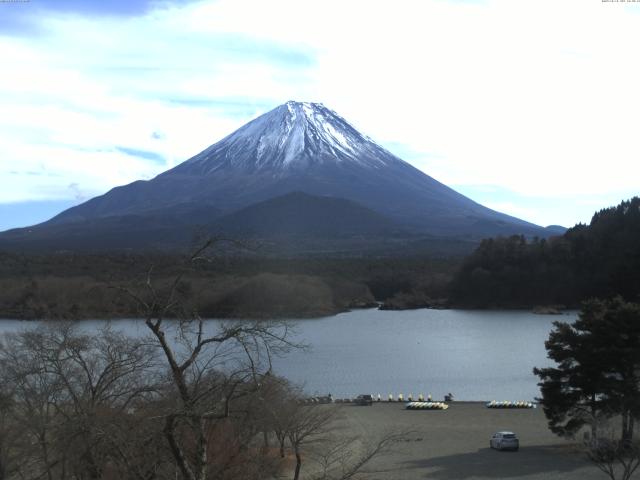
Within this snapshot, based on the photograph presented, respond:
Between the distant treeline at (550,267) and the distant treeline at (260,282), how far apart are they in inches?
168

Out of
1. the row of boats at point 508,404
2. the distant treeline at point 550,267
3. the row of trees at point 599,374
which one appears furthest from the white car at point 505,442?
the distant treeline at point 550,267

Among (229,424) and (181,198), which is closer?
(229,424)

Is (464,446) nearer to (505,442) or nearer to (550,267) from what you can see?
(505,442)

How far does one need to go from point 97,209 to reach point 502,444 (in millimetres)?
95108

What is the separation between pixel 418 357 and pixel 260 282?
48.6 feet

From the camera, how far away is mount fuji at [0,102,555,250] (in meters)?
80.1

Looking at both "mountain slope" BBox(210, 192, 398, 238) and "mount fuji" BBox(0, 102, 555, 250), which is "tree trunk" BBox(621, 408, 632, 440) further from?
"mountain slope" BBox(210, 192, 398, 238)

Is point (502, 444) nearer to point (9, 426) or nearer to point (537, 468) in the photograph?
point (537, 468)

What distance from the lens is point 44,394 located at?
27.3 ft

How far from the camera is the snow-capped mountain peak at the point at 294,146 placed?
106 metres

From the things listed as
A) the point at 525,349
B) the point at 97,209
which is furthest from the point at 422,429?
the point at 97,209

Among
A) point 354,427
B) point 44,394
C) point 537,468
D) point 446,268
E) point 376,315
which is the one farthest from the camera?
point 446,268

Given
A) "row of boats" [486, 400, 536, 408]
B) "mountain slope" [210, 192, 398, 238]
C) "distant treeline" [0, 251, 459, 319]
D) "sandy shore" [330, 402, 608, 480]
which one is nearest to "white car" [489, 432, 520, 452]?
"sandy shore" [330, 402, 608, 480]

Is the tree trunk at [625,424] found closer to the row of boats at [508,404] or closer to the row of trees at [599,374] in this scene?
the row of trees at [599,374]
